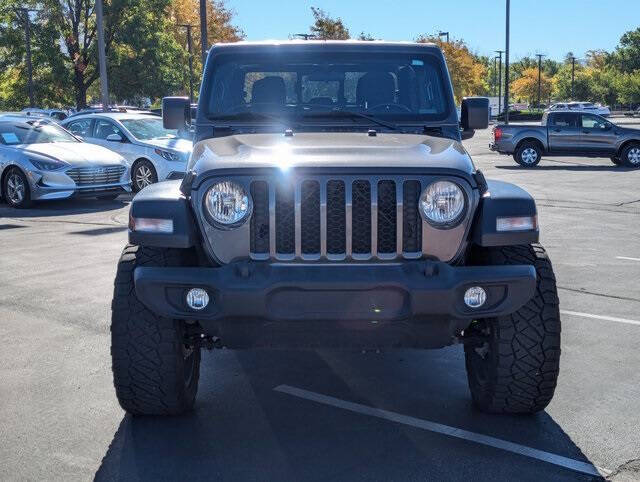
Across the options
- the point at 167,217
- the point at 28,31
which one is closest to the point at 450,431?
the point at 167,217

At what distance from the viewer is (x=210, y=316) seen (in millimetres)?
3803

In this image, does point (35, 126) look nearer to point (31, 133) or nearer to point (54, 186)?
point (31, 133)

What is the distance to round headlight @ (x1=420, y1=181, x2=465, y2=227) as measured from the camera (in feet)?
12.8

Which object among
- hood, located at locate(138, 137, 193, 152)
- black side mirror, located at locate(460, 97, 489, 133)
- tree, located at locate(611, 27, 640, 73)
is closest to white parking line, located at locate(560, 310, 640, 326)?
black side mirror, located at locate(460, 97, 489, 133)

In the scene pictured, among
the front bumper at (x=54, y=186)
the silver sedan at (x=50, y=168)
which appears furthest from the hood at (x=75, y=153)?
the front bumper at (x=54, y=186)

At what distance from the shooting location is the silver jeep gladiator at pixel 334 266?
12.3 feet

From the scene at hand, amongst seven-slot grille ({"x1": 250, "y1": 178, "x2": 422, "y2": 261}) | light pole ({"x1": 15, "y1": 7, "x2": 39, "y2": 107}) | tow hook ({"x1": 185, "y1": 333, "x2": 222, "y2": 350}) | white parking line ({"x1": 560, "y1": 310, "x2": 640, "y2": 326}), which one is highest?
light pole ({"x1": 15, "y1": 7, "x2": 39, "y2": 107})

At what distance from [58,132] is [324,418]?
41.3ft

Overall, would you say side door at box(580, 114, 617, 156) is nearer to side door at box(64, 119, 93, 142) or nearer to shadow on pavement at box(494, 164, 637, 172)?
shadow on pavement at box(494, 164, 637, 172)

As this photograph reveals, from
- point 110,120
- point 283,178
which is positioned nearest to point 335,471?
point 283,178

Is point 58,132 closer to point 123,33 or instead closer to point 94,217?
point 94,217

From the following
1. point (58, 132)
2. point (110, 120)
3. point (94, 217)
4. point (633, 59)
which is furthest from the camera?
point (633, 59)

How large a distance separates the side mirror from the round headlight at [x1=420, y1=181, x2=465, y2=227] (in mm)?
2399

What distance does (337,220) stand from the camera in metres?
3.91
